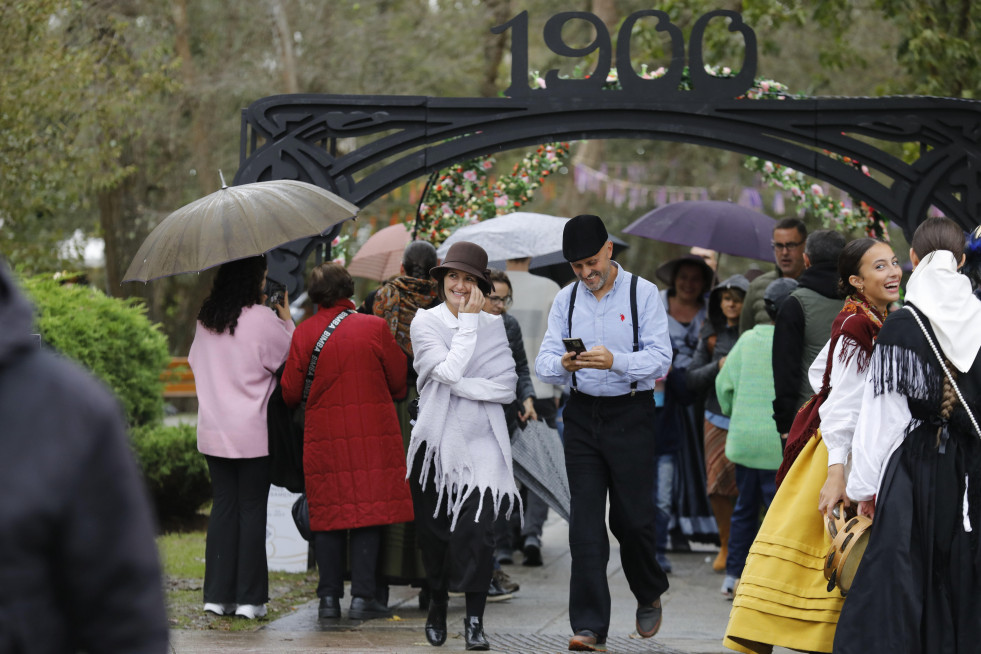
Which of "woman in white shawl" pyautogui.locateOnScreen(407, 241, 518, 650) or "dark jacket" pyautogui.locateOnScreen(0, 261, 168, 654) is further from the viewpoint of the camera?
"woman in white shawl" pyautogui.locateOnScreen(407, 241, 518, 650)

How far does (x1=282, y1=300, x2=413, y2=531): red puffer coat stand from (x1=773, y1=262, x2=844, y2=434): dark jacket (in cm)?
200

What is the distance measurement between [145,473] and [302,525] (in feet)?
10.0

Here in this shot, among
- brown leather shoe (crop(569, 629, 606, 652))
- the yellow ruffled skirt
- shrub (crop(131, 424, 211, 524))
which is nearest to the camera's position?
the yellow ruffled skirt

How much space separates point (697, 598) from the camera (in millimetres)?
7641

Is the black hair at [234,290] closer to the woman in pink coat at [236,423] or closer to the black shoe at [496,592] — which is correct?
the woman in pink coat at [236,423]

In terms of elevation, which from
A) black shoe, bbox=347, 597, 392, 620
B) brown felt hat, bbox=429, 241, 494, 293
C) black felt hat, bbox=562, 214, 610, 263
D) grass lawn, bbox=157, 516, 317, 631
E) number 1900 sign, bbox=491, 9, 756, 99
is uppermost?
number 1900 sign, bbox=491, 9, 756, 99

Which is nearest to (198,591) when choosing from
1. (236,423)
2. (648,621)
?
(236,423)

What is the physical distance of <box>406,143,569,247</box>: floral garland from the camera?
962cm

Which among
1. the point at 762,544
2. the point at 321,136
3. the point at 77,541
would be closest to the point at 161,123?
the point at 321,136

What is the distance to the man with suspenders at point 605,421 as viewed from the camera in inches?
231

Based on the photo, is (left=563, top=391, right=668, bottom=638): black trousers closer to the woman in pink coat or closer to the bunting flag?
the woman in pink coat

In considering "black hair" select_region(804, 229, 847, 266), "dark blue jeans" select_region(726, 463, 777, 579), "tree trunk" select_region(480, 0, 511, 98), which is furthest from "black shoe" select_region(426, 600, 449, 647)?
"tree trunk" select_region(480, 0, 511, 98)

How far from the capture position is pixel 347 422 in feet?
21.2

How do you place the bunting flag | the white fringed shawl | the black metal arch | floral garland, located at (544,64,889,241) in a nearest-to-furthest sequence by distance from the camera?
the white fringed shawl < the black metal arch < floral garland, located at (544,64,889,241) < the bunting flag
